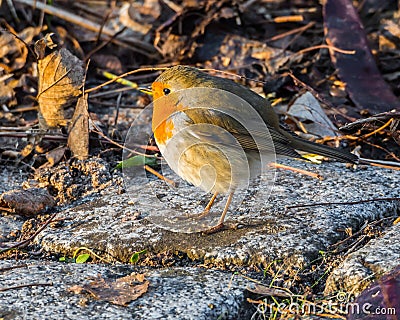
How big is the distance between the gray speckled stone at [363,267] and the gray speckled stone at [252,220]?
0.60 feet

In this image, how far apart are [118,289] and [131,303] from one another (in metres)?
0.10

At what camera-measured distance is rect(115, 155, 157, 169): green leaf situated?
339 centimetres

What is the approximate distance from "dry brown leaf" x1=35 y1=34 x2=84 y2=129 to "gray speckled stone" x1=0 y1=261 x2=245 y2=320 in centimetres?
137

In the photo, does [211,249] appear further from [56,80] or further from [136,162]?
[56,80]

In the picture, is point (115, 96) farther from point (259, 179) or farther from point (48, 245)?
point (48, 245)

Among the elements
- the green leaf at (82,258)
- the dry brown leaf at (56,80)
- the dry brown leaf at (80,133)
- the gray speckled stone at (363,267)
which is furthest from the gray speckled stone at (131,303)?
the dry brown leaf at (56,80)

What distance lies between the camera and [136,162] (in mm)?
3410

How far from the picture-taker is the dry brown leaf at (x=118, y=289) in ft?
7.09

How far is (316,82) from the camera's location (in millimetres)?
4188

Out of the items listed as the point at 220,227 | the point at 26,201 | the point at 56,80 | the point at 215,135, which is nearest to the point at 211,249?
the point at 220,227

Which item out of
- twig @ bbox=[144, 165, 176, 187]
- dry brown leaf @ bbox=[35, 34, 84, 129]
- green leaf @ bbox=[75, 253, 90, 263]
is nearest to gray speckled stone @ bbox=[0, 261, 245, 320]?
green leaf @ bbox=[75, 253, 90, 263]

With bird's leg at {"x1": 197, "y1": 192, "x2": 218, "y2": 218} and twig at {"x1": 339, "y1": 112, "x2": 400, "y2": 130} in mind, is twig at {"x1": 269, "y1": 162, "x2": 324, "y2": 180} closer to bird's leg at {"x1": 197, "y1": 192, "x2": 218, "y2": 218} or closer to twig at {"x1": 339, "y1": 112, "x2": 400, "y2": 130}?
twig at {"x1": 339, "y1": 112, "x2": 400, "y2": 130}

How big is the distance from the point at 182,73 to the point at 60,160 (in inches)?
32.7

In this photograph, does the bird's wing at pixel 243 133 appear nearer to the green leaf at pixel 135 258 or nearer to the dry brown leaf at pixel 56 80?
the green leaf at pixel 135 258
